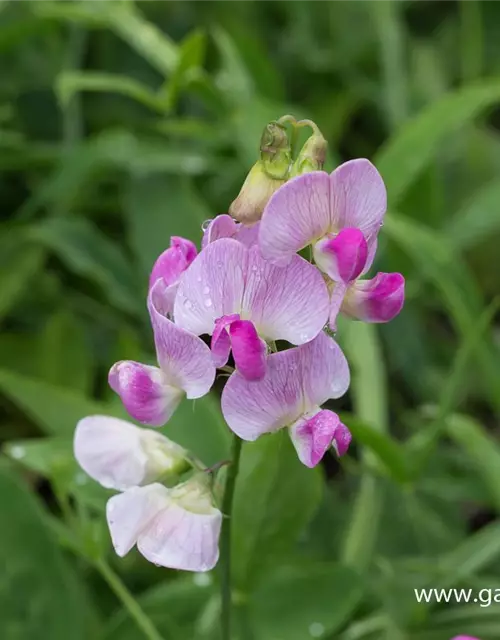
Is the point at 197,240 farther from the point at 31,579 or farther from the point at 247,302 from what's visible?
the point at 247,302

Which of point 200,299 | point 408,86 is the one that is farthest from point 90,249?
point 200,299

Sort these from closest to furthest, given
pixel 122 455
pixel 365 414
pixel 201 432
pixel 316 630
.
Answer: pixel 122 455 → pixel 316 630 → pixel 201 432 → pixel 365 414

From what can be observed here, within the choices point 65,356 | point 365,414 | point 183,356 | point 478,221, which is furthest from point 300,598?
point 478,221

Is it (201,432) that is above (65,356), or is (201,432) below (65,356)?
below

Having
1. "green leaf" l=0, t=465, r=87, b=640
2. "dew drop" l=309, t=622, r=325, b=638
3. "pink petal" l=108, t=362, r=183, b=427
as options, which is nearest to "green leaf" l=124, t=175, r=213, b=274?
"green leaf" l=0, t=465, r=87, b=640

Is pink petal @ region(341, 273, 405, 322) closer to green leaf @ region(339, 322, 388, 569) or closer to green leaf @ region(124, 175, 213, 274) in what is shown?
green leaf @ region(339, 322, 388, 569)

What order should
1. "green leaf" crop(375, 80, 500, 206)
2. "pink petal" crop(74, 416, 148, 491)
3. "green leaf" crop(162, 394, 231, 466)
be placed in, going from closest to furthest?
"pink petal" crop(74, 416, 148, 491), "green leaf" crop(162, 394, 231, 466), "green leaf" crop(375, 80, 500, 206)

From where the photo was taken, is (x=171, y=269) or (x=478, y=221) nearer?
(x=171, y=269)
